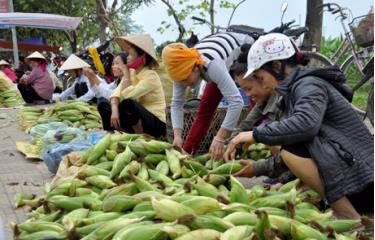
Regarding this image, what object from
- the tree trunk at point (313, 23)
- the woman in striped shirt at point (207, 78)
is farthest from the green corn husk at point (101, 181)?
the tree trunk at point (313, 23)

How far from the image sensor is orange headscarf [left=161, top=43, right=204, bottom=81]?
3982 millimetres

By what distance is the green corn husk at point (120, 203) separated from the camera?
2686 millimetres

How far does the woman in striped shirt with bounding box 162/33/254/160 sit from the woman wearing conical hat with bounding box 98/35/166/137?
77 centimetres

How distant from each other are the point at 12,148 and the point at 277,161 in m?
3.72

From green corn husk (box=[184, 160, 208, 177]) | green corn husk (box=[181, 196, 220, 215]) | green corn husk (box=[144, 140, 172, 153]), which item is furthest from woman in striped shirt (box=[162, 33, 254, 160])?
green corn husk (box=[181, 196, 220, 215])

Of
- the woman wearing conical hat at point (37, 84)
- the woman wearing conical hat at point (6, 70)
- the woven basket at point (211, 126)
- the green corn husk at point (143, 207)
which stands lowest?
the woman wearing conical hat at point (6, 70)

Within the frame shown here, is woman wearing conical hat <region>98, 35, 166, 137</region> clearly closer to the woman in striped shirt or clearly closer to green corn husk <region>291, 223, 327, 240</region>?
the woman in striped shirt

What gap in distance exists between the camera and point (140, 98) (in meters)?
5.27

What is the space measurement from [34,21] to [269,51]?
46.0 feet

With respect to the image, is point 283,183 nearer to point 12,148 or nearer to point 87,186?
point 87,186

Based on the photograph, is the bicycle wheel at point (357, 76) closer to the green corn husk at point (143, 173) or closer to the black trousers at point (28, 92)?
the green corn husk at point (143, 173)

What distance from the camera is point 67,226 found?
2.57 m

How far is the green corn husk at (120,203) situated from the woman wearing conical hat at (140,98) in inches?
94.0

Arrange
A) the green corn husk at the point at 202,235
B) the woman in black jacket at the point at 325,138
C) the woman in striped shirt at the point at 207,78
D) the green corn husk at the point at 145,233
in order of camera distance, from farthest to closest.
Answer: the woman in striped shirt at the point at 207,78 < the woman in black jacket at the point at 325,138 < the green corn husk at the point at 145,233 < the green corn husk at the point at 202,235
